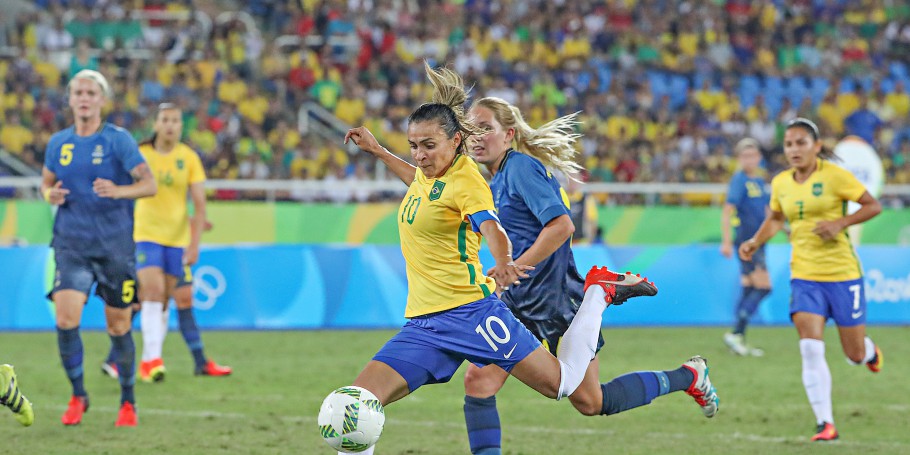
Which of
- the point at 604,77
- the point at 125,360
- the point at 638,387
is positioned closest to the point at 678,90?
the point at 604,77

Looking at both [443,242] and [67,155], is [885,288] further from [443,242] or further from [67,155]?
[443,242]

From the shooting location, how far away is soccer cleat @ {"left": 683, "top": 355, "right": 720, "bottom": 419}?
766 centimetres

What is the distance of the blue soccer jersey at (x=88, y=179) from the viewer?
30.2ft

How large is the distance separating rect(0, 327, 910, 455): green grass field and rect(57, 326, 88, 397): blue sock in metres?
0.40

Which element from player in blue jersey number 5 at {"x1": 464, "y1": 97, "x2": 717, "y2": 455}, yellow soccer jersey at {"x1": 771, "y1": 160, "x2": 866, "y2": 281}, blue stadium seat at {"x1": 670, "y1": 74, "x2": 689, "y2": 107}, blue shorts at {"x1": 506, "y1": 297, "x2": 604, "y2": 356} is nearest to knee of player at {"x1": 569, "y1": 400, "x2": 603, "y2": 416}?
player in blue jersey number 5 at {"x1": 464, "y1": 97, "x2": 717, "y2": 455}

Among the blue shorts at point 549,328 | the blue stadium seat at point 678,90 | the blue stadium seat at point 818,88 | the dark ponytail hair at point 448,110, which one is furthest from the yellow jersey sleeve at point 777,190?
the blue stadium seat at point 818,88

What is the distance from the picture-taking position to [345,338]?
16.2 metres

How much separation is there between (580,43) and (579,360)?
72.3 ft

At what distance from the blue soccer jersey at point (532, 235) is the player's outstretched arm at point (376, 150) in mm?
517

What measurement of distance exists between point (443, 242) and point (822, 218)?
429 centimetres

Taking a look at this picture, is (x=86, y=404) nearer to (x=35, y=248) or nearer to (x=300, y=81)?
(x=35, y=248)

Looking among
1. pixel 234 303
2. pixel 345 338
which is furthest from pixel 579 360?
pixel 234 303

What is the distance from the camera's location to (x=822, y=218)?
31.2 feet

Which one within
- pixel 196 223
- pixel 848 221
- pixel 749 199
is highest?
pixel 848 221
